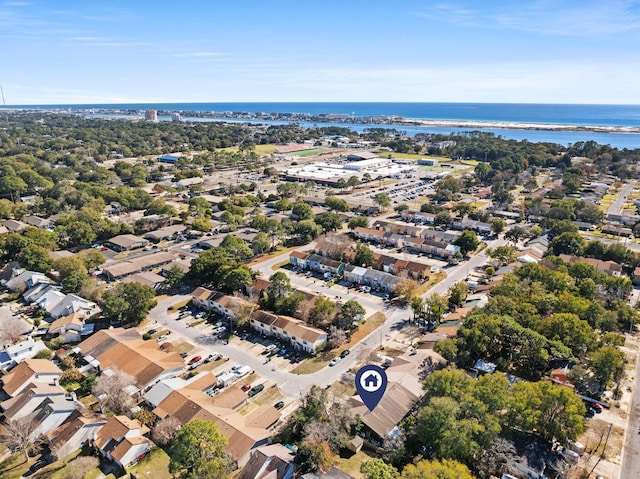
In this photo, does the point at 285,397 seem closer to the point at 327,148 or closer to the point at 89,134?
the point at 327,148

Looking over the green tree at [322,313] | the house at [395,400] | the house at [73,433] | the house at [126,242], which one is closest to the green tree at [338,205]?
the house at [126,242]

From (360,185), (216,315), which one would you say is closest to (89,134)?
(360,185)

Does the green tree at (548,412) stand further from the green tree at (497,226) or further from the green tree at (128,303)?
the green tree at (497,226)

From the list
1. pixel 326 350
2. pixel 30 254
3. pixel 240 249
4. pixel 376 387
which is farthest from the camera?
pixel 240 249

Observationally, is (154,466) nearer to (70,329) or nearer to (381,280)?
(70,329)

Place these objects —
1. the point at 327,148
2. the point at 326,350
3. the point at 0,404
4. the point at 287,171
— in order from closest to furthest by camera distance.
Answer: the point at 0,404
the point at 326,350
the point at 287,171
the point at 327,148
